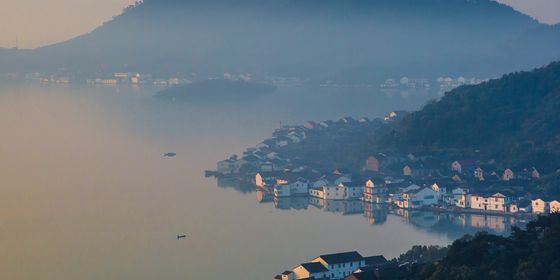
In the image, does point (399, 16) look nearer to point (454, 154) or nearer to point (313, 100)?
point (313, 100)

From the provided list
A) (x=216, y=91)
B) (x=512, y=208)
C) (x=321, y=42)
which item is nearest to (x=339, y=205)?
(x=512, y=208)

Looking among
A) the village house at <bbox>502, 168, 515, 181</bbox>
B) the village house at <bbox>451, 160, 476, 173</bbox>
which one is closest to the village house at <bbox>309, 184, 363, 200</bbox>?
the village house at <bbox>451, 160, 476, 173</bbox>

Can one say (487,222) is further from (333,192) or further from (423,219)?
(333,192)

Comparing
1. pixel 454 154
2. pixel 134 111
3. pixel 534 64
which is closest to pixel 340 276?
pixel 454 154

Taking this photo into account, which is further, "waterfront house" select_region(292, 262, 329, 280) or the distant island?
the distant island

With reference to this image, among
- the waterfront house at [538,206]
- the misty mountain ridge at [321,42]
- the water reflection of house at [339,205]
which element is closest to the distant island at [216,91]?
the misty mountain ridge at [321,42]

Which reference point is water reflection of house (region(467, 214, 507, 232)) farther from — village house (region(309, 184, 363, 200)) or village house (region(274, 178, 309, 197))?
village house (region(274, 178, 309, 197))
